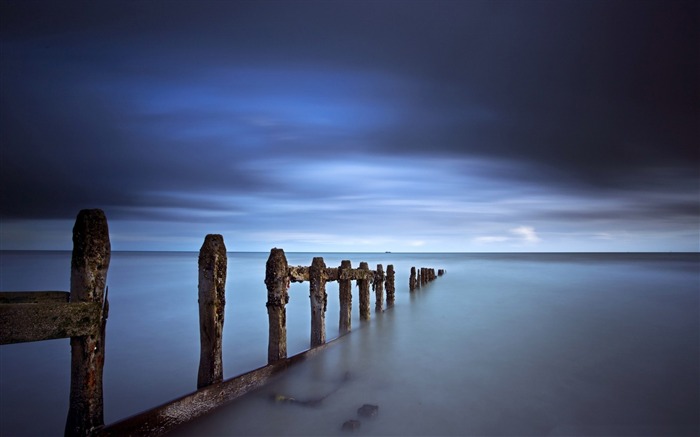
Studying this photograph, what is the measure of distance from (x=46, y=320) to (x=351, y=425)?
294cm

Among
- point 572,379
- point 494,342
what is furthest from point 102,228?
point 494,342

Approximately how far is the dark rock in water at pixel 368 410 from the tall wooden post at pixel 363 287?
191 inches

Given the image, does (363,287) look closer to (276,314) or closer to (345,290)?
(345,290)

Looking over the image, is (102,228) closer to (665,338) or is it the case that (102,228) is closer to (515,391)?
(515,391)

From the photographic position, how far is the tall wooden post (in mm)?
9688

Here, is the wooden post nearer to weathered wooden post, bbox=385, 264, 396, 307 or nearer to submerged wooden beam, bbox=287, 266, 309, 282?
submerged wooden beam, bbox=287, 266, 309, 282

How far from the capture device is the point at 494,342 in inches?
341

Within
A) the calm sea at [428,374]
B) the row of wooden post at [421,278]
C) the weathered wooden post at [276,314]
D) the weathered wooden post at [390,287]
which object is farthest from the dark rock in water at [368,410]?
the row of wooden post at [421,278]

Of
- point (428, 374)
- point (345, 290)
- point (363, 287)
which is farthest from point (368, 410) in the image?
point (363, 287)

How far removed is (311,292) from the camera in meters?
7.21

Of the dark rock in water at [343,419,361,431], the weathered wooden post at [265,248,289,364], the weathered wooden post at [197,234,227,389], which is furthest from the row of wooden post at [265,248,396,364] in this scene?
the dark rock in water at [343,419,361,431]

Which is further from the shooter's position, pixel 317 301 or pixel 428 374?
pixel 317 301

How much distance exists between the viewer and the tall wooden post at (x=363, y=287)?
9688mm

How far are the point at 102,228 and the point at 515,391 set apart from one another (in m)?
5.24
